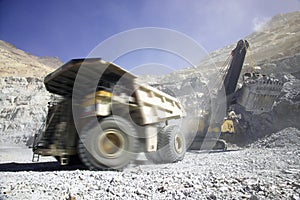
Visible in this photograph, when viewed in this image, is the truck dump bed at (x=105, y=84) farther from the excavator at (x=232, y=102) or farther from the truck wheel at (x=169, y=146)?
the excavator at (x=232, y=102)

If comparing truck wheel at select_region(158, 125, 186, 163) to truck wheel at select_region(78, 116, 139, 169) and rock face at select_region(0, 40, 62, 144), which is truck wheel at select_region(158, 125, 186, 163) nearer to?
truck wheel at select_region(78, 116, 139, 169)

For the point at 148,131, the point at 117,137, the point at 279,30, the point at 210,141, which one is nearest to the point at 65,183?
the point at 117,137

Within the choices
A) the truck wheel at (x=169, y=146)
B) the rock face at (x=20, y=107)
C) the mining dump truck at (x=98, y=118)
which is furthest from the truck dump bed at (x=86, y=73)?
the rock face at (x=20, y=107)

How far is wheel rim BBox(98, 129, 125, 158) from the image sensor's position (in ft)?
14.0

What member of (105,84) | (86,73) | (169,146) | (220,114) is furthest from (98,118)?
(220,114)

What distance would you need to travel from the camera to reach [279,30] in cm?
4991

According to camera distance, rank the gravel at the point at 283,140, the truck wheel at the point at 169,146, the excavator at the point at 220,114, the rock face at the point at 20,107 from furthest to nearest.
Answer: the rock face at the point at 20,107, the excavator at the point at 220,114, the gravel at the point at 283,140, the truck wheel at the point at 169,146

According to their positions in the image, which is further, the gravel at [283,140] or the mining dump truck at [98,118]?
the gravel at [283,140]

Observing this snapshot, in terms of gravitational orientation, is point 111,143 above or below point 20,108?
below

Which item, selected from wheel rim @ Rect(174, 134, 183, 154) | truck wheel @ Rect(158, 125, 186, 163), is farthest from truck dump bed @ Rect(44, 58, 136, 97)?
wheel rim @ Rect(174, 134, 183, 154)

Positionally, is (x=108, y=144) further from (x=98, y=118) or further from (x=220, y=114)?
(x=220, y=114)

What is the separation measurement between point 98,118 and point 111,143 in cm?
56

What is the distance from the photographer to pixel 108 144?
14.3 ft

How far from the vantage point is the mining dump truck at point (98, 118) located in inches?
168
